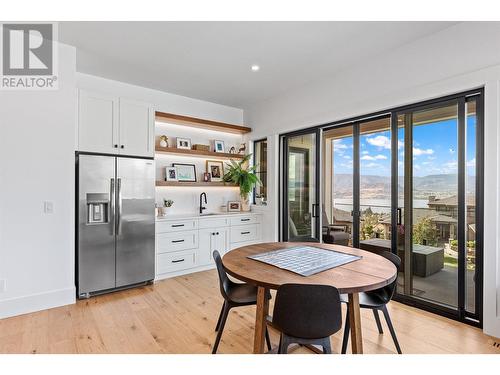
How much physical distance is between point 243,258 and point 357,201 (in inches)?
80.2

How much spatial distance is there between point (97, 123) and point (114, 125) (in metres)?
0.19

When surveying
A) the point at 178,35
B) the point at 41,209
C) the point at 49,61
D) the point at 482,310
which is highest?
the point at 178,35

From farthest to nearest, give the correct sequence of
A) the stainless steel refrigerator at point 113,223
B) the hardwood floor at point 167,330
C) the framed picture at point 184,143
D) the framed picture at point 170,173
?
the framed picture at point 184,143 < the framed picture at point 170,173 < the stainless steel refrigerator at point 113,223 < the hardwood floor at point 167,330

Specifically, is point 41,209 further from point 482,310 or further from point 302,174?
point 482,310

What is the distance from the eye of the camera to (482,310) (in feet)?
8.03

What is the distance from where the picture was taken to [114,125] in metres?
3.45

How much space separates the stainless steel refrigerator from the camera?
10.4ft

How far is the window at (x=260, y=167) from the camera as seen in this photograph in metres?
5.14

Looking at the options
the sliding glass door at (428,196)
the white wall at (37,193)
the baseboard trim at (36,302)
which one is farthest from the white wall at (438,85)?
the baseboard trim at (36,302)

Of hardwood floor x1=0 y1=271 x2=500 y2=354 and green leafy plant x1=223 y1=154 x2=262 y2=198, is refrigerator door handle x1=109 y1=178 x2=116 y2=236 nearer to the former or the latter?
hardwood floor x1=0 y1=271 x2=500 y2=354

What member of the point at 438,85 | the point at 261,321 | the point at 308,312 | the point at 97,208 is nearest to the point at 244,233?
the point at 97,208

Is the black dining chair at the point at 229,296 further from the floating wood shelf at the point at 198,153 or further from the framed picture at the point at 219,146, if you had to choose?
the framed picture at the point at 219,146

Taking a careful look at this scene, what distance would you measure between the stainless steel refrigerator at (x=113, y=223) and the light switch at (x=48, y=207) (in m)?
0.26
